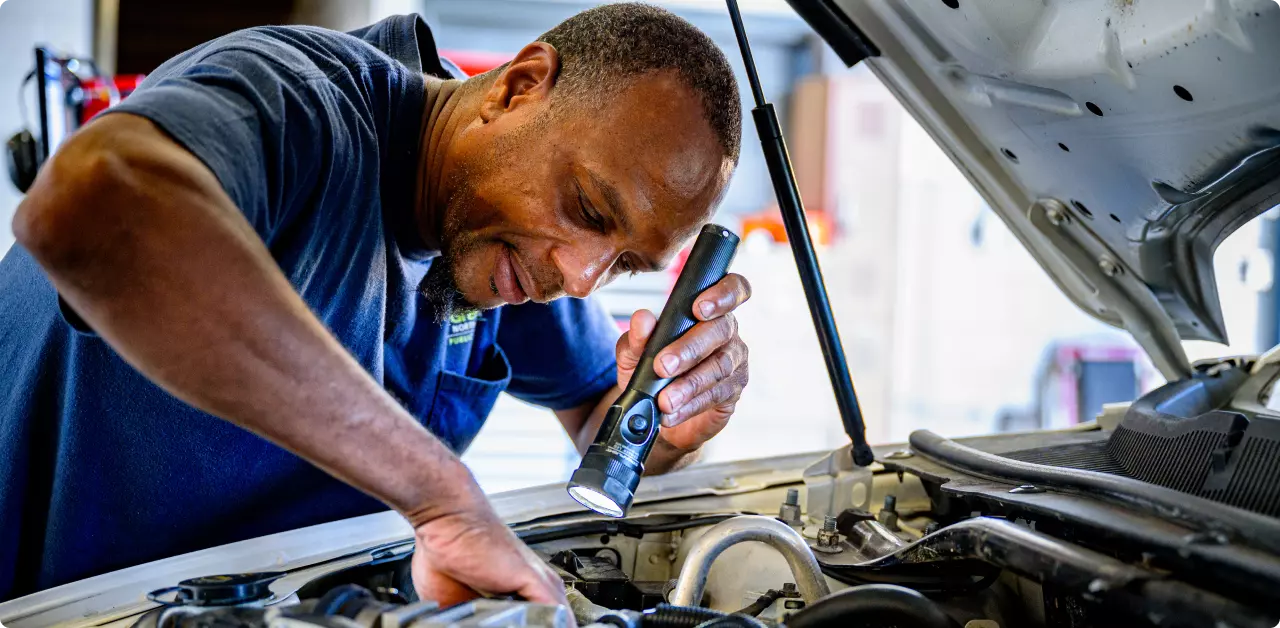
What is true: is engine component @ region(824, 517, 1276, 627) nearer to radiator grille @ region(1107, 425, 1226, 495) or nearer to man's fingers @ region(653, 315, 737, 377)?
radiator grille @ region(1107, 425, 1226, 495)

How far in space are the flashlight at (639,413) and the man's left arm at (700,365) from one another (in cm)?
1

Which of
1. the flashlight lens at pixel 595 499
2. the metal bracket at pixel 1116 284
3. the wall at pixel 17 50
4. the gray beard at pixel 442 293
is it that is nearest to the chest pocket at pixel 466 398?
the gray beard at pixel 442 293

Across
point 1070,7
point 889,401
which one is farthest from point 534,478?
point 1070,7

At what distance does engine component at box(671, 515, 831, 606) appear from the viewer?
3.34ft

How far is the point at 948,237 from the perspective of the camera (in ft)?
18.8

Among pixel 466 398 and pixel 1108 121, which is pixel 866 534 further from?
pixel 466 398

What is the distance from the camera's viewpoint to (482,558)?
0.81 meters

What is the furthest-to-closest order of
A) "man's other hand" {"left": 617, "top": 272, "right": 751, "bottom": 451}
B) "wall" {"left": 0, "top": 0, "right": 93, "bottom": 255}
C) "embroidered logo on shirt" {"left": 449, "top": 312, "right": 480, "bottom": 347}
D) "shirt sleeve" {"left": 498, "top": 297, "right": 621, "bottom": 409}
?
"wall" {"left": 0, "top": 0, "right": 93, "bottom": 255}, "shirt sleeve" {"left": 498, "top": 297, "right": 621, "bottom": 409}, "embroidered logo on shirt" {"left": 449, "top": 312, "right": 480, "bottom": 347}, "man's other hand" {"left": 617, "top": 272, "right": 751, "bottom": 451}

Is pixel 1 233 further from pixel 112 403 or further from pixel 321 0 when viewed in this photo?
pixel 112 403

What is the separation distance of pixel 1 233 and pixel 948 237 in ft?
15.5

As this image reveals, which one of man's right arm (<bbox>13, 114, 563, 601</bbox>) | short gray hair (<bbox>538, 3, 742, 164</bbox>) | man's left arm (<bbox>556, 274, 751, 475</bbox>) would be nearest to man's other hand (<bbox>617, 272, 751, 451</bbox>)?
man's left arm (<bbox>556, 274, 751, 475</bbox>)

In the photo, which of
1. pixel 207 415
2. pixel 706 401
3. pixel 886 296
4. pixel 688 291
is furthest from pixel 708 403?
pixel 886 296

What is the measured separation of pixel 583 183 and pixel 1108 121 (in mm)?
658

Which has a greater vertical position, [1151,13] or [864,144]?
[1151,13]
